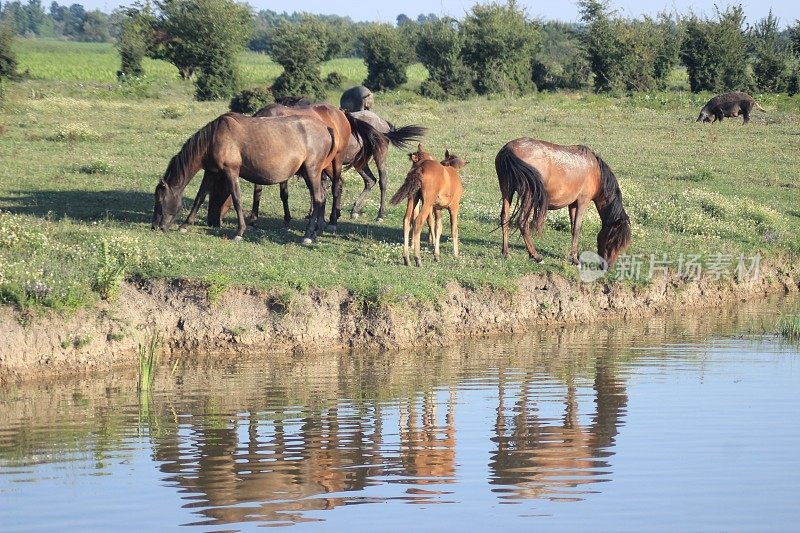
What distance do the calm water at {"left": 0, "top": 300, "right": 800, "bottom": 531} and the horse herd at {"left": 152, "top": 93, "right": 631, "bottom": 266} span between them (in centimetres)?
253

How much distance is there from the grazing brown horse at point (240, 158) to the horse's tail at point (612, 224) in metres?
3.96

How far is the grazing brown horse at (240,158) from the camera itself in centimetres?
1527

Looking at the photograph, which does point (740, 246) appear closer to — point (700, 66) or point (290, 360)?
point (290, 360)

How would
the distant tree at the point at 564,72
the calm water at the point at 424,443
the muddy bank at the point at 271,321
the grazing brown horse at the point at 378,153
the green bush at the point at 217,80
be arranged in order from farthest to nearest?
the distant tree at the point at 564,72 < the green bush at the point at 217,80 < the grazing brown horse at the point at 378,153 < the muddy bank at the point at 271,321 < the calm water at the point at 424,443

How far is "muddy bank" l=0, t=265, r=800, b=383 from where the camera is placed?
1162 centimetres

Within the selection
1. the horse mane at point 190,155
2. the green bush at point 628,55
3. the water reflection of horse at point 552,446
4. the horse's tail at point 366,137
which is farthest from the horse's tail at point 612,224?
the green bush at point 628,55

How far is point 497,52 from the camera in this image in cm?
5344

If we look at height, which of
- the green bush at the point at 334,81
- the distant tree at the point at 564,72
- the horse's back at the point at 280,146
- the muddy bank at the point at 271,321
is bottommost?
the muddy bank at the point at 271,321

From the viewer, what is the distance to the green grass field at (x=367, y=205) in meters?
13.3

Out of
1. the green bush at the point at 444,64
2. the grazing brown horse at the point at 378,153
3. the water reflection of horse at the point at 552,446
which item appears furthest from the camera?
the green bush at the point at 444,64

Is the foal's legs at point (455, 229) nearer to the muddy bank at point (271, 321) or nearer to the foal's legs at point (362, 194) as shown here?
the muddy bank at point (271, 321)

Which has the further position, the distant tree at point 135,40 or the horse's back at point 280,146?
the distant tree at point 135,40

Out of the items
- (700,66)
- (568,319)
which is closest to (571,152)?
(568,319)

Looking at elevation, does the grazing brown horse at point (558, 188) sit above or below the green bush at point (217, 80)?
below
